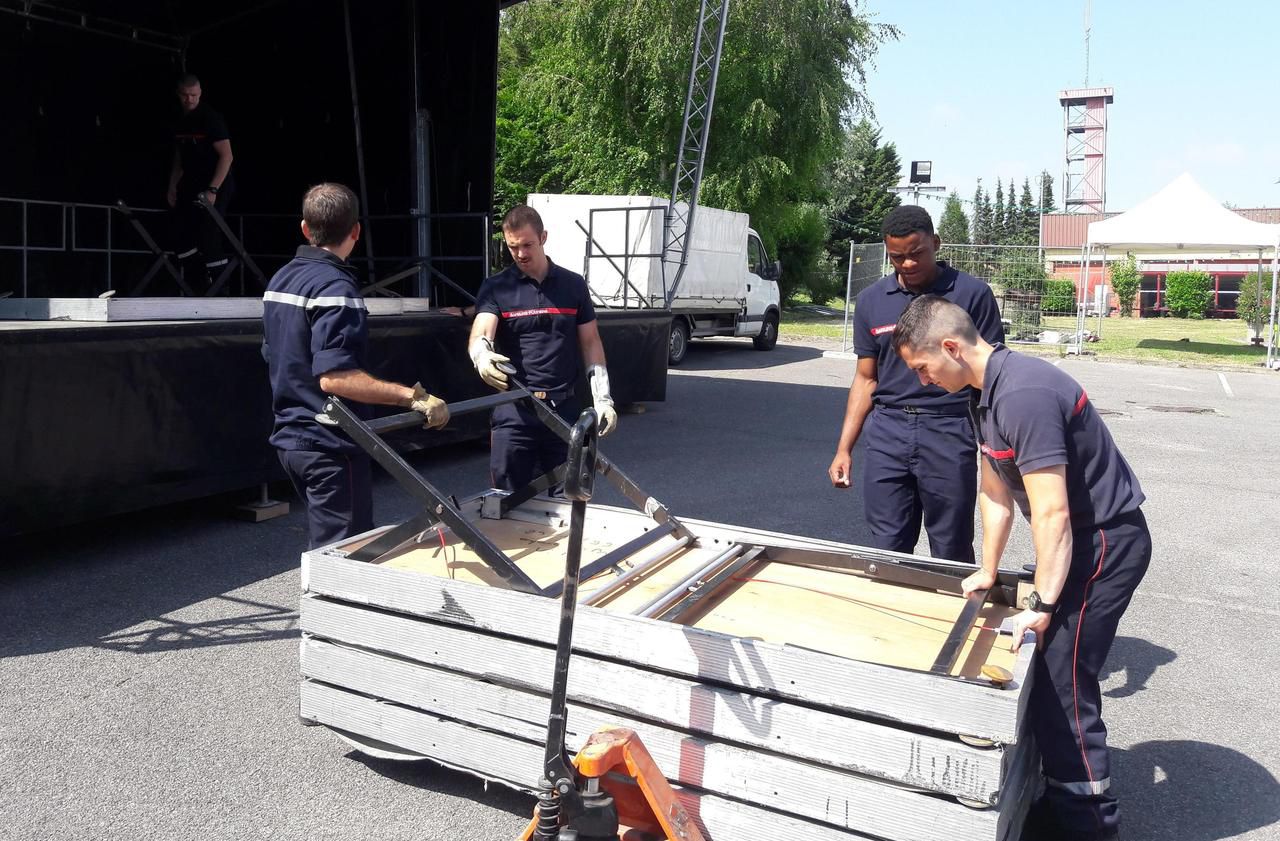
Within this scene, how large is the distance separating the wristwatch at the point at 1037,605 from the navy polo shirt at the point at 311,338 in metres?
2.26

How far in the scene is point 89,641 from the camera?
446 centimetres

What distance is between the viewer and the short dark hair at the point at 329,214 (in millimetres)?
3641

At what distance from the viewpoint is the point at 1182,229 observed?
67.2 ft

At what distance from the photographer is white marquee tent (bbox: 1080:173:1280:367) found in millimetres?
19969

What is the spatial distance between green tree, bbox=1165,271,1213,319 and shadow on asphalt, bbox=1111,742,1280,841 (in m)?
45.4

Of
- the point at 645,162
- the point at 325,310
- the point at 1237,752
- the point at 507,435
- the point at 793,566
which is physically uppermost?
the point at 645,162

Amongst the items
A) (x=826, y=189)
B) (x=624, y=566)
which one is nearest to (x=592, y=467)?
(x=624, y=566)

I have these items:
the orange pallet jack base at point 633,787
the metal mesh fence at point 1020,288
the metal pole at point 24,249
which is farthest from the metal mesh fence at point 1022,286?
the orange pallet jack base at point 633,787

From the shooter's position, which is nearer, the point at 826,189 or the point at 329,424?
the point at 329,424

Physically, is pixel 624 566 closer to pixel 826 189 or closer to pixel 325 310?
pixel 325 310

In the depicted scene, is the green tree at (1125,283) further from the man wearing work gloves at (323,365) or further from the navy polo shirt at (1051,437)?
the man wearing work gloves at (323,365)

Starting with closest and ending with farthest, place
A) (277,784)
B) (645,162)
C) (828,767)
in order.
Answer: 1. (828,767)
2. (277,784)
3. (645,162)

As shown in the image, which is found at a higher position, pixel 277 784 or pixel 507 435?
pixel 507 435

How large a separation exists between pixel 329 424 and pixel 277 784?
3.87 ft
